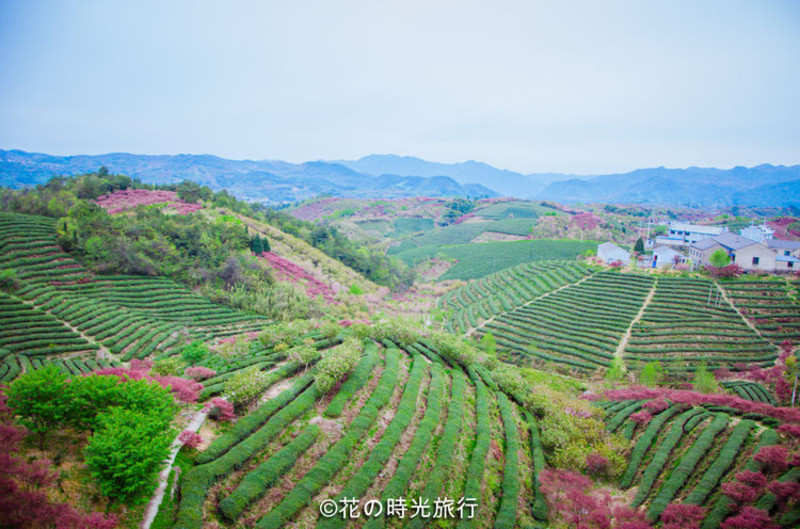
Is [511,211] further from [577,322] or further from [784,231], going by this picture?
[577,322]

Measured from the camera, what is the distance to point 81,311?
1431 inches

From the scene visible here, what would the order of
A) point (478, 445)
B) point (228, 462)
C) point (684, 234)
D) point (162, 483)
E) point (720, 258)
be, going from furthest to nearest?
1. point (684, 234)
2. point (720, 258)
3. point (478, 445)
4. point (228, 462)
5. point (162, 483)

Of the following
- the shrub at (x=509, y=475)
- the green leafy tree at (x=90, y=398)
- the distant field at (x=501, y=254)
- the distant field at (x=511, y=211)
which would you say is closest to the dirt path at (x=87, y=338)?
the green leafy tree at (x=90, y=398)

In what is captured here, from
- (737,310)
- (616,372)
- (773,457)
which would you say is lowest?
(616,372)

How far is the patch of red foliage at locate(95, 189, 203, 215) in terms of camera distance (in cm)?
7019

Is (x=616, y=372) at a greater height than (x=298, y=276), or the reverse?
(x=298, y=276)

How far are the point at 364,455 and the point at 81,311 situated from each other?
112 feet

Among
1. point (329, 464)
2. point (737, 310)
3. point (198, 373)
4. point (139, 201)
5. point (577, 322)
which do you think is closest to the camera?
point (329, 464)

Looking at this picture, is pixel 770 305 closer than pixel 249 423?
No

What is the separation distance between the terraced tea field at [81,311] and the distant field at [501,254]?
5610 cm

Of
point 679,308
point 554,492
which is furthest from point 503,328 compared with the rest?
point 554,492

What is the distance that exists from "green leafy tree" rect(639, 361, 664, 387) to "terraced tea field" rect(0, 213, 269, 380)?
4161cm

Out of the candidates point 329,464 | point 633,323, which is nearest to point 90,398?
point 329,464

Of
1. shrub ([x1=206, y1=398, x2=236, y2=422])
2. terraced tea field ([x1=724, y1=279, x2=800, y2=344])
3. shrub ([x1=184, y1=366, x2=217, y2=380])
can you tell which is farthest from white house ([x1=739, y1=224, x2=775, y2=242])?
shrub ([x1=184, y1=366, x2=217, y2=380])
